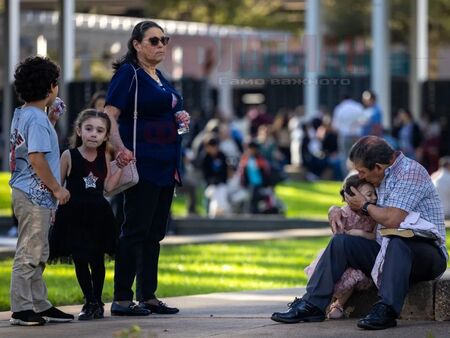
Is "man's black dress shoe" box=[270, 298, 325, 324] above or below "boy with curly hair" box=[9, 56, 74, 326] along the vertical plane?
below

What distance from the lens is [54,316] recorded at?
846 cm

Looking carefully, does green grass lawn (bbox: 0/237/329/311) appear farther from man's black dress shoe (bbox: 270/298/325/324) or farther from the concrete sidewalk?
man's black dress shoe (bbox: 270/298/325/324)

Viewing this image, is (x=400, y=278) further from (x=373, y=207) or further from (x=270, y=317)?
(x=270, y=317)

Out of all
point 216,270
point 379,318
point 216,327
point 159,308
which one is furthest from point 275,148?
point 379,318

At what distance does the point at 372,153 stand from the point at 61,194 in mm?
1874

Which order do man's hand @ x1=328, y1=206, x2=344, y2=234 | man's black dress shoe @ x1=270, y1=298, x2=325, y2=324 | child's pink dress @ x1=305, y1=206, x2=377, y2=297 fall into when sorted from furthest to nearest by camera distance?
man's hand @ x1=328, y1=206, x2=344, y2=234
child's pink dress @ x1=305, y1=206, x2=377, y2=297
man's black dress shoe @ x1=270, y1=298, x2=325, y2=324

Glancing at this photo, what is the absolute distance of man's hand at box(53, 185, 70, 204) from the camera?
8109 millimetres

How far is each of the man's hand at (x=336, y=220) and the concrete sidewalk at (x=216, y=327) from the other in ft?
1.81

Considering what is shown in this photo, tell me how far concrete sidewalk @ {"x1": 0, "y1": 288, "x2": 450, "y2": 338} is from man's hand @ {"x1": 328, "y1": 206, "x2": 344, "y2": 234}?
55 cm

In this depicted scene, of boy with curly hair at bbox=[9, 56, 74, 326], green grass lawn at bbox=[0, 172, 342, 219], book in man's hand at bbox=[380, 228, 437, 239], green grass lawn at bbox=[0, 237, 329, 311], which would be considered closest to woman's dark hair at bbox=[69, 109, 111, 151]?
boy with curly hair at bbox=[9, 56, 74, 326]

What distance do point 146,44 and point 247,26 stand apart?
45.9 m

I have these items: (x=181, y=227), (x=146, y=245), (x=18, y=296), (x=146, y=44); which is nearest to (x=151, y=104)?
(x=146, y=44)

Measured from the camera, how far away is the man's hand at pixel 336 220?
8.25 meters

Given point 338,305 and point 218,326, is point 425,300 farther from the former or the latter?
point 218,326
